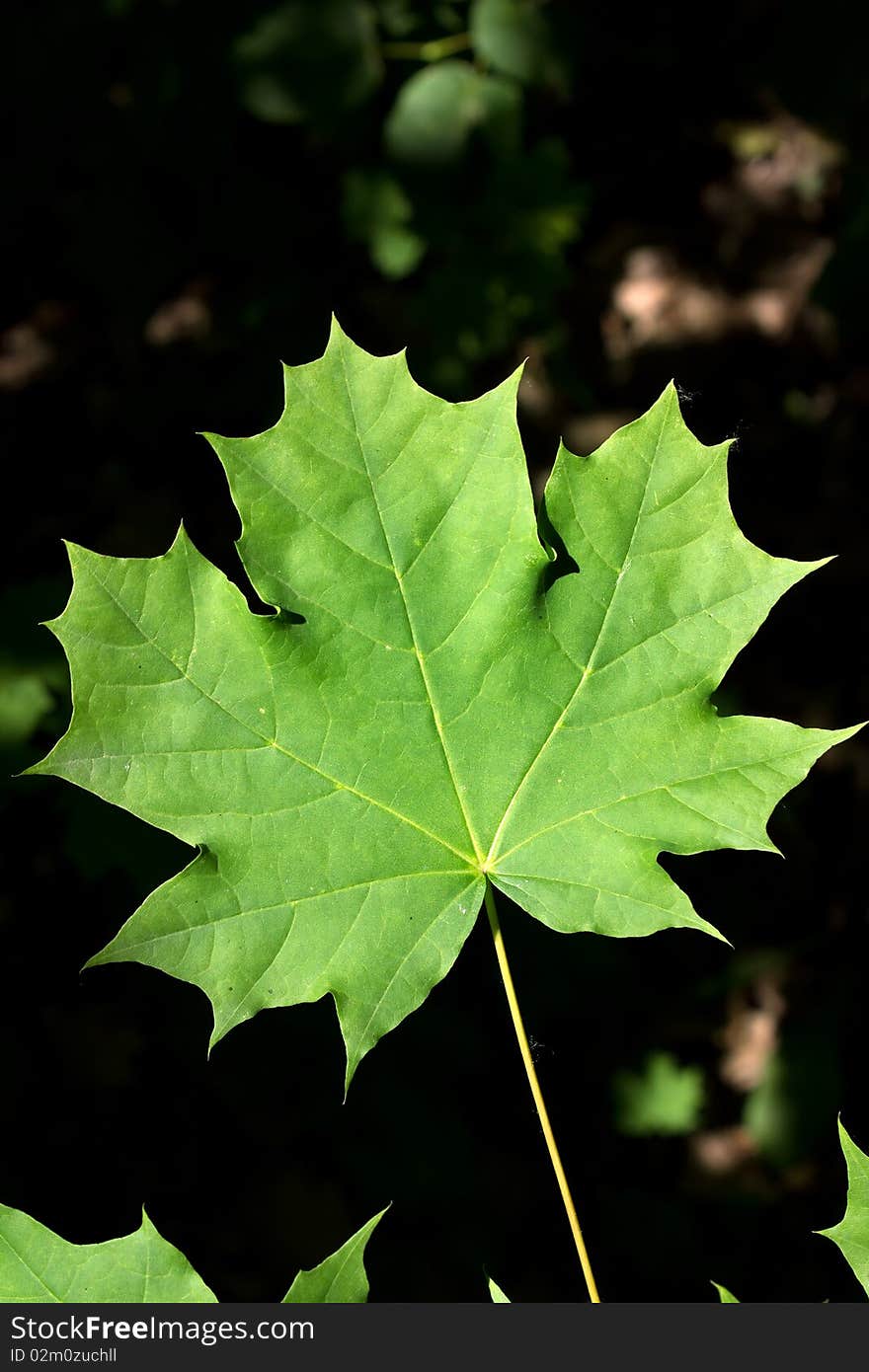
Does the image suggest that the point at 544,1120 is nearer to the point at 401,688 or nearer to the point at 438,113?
the point at 401,688

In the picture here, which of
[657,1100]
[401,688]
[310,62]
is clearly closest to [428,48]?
[310,62]

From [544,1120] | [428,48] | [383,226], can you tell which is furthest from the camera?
[383,226]

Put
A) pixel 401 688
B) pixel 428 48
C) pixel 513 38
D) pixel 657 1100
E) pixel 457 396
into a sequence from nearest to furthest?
1. pixel 401 688
2. pixel 513 38
3. pixel 428 48
4. pixel 457 396
5. pixel 657 1100

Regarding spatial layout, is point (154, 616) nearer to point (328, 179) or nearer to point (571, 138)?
point (328, 179)

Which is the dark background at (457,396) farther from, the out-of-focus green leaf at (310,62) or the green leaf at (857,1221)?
the green leaf at (857,1221)

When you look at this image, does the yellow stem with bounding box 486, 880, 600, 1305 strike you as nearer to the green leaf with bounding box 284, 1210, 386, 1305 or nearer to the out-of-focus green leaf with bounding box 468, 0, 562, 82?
the green leaf with bounding box 284, 1210, 386, 1305
